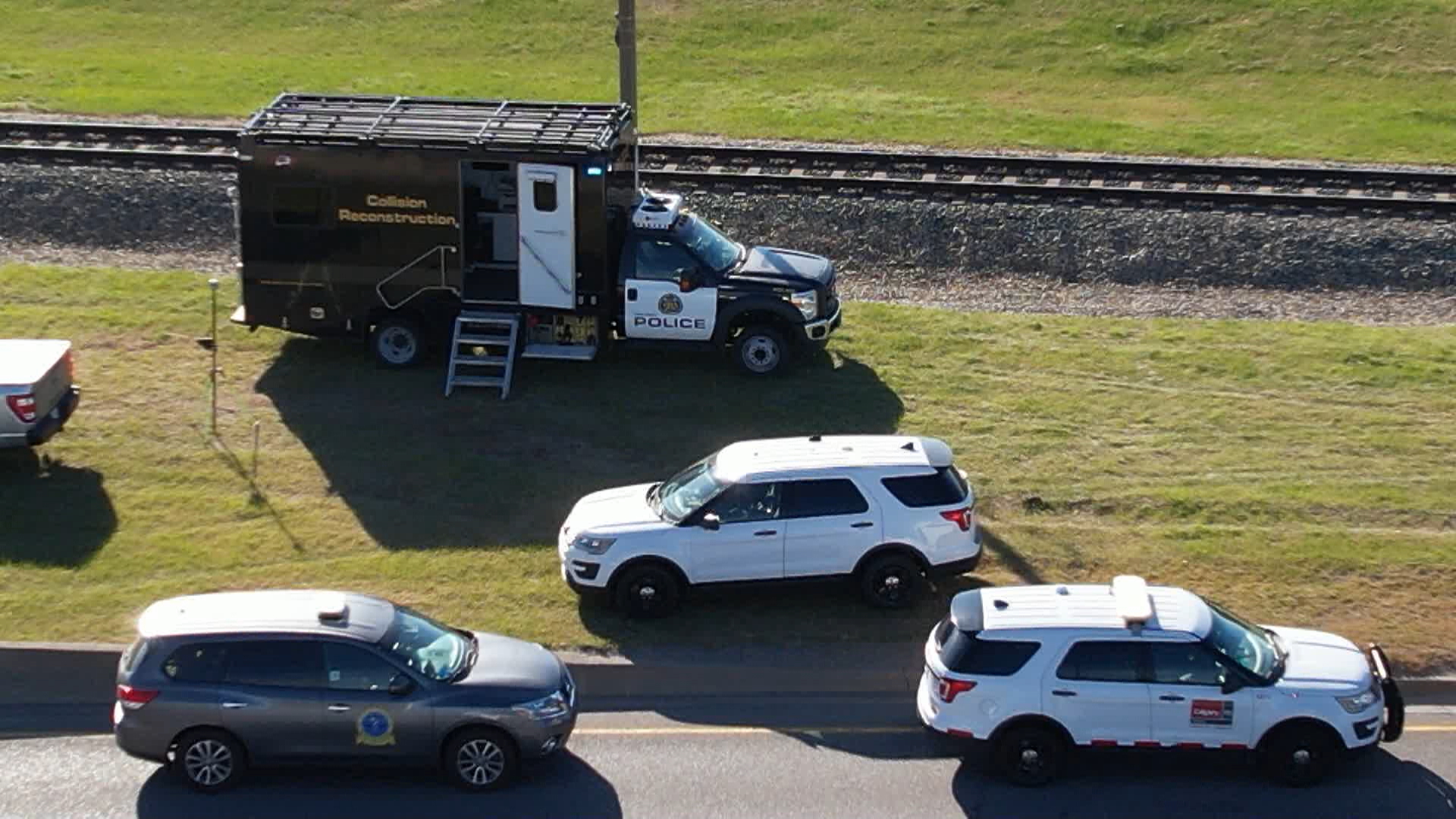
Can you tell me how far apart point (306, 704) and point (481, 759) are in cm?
133

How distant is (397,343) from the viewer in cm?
2283

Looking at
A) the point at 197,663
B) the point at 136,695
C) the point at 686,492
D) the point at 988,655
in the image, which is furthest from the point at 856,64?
the point at 136,695

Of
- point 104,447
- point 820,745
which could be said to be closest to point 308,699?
point 820,745

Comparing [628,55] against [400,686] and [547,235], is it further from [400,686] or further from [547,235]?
[400,686]

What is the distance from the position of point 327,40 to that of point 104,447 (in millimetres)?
23276

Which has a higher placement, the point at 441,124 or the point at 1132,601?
the point at 441,124

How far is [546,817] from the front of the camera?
13.4m

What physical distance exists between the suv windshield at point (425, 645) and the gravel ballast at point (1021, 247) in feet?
41.2

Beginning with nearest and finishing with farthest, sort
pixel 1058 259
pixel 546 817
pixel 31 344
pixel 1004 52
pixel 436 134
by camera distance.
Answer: pixel 546 817 → pixel 31 344 → pixel 436 134 → pixel 1058 259 → pixel 1004 52

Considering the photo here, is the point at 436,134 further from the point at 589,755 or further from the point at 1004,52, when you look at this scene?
the point at 1004,52

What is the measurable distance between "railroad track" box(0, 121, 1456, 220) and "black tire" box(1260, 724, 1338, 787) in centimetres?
1528

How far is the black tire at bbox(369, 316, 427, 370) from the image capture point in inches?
894

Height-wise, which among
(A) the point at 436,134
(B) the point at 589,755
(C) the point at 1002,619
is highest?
(A) the point at 436,134

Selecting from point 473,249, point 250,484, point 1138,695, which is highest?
point 473,249
